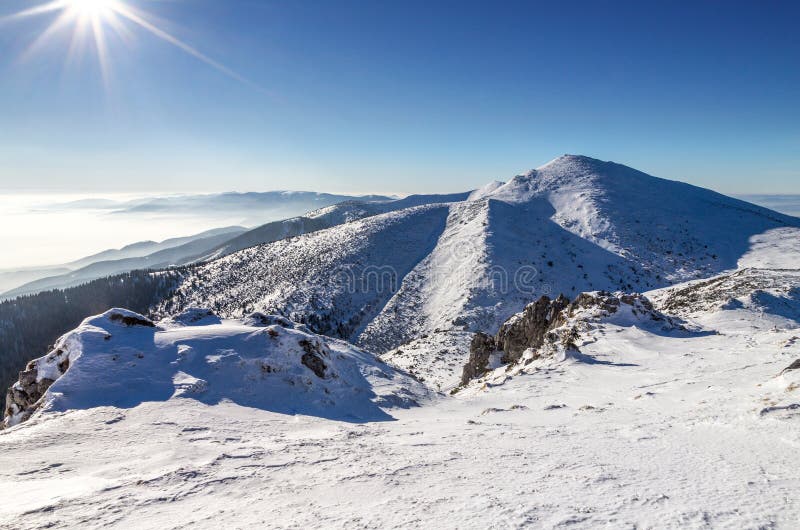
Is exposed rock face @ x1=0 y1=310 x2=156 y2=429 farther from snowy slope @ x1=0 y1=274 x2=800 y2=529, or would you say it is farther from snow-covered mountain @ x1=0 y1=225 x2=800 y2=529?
snowy slope @ x1=0 y1=274 x2=800 y2=529

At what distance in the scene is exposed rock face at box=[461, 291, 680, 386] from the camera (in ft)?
93.2

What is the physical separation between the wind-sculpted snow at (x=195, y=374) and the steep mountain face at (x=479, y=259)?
28.3 meters

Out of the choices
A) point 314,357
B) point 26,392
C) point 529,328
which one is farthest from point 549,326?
point 26,392

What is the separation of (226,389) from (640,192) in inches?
4796

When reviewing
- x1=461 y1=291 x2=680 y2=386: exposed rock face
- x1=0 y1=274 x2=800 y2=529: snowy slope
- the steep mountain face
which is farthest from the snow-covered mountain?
the steep mountain face

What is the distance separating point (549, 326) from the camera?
3338 centimetres

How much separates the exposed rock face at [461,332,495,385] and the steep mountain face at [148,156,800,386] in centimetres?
1303

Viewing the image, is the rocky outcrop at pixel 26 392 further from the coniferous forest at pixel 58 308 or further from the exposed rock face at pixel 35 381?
the coniferous forest at pixel 58 308

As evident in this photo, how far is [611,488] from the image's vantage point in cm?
708

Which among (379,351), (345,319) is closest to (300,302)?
(345,319)

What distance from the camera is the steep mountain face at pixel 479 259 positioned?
220ft

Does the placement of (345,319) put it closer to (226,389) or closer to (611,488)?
(226,389)

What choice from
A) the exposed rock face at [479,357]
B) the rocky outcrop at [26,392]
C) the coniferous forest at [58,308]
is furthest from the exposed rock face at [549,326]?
the coniferous forest at [58,308]

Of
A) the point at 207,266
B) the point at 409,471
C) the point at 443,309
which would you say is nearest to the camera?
the point at 409,471
